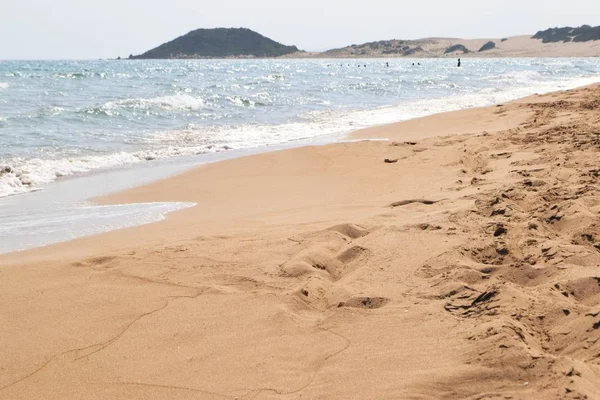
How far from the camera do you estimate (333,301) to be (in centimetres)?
332

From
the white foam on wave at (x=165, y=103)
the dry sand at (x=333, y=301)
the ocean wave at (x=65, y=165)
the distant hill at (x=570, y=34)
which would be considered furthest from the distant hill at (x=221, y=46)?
the dry sand at (x=333, y=301)

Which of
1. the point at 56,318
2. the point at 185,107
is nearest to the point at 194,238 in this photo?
the point at 56,318

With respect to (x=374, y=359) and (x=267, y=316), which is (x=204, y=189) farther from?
(x=374, y=359)

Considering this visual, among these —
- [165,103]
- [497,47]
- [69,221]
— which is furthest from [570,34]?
[69,221]

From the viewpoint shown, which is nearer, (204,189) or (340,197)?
(340,197)

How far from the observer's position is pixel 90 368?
8.93 feet

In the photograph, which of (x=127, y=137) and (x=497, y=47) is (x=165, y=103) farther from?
(x=497, y=47)

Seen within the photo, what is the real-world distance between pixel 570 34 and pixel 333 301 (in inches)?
4704

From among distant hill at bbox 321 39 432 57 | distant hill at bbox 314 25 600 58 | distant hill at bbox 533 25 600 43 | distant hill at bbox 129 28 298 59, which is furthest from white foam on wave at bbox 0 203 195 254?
distant hill at bbox 129 28 298 59

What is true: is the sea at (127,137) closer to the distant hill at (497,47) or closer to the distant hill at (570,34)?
the distant hill at (497,47)

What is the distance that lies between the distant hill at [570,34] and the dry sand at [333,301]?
109m

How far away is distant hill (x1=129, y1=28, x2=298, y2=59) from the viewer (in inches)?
5472

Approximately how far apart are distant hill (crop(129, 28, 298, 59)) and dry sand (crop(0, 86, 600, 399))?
136318 millimetres

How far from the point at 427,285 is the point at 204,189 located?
15.5 feet
